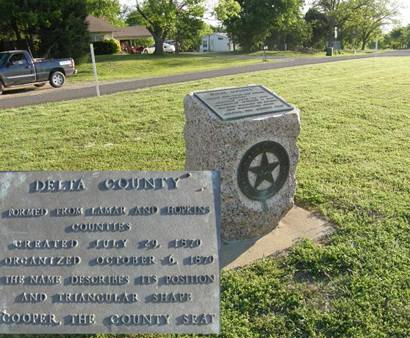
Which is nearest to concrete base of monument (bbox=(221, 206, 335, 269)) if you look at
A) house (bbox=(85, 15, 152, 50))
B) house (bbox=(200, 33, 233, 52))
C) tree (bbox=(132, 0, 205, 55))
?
tree (bbox=(132, 0, 205, 55))

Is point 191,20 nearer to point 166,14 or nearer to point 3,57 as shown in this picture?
point 166,14

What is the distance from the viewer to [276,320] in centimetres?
327

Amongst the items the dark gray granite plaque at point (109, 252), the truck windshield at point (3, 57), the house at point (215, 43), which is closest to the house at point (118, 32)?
the house at point (215, 43)

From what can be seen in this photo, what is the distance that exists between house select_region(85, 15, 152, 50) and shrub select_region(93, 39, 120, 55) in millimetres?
7745

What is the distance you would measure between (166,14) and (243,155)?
103 ft

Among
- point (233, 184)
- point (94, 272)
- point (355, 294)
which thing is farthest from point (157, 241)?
point (355, 294)

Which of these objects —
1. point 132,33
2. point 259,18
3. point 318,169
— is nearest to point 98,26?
point 132,33

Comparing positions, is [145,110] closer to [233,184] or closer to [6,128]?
[6,128]

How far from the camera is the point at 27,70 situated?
53.8ft

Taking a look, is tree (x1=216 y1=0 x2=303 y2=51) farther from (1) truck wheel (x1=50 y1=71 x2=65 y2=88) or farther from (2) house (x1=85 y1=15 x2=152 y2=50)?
(1) truck wheel (x1=50 y1=71 x2=65 y2=88)

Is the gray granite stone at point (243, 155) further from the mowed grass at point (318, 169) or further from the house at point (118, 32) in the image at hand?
the house at point (118, 32)

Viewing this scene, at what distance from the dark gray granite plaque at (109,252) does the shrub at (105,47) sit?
36546 mm

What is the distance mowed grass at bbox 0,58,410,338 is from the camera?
336 cm

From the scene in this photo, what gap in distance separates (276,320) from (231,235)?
45.9 inches
